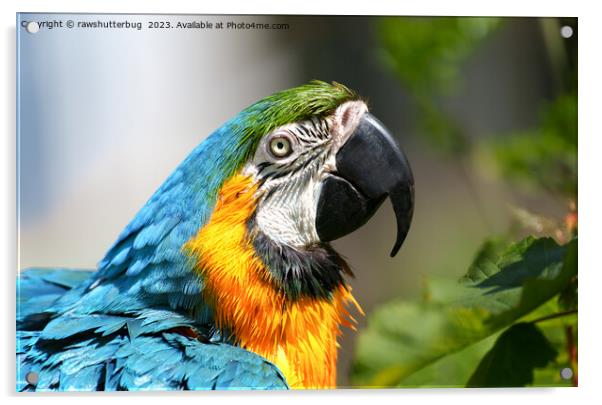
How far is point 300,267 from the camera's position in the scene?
4.64 ft

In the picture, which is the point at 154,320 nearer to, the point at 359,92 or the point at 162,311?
the point at 162,311

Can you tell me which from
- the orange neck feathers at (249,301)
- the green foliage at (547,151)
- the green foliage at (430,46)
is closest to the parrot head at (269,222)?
the orange neck feathers at (249,301)

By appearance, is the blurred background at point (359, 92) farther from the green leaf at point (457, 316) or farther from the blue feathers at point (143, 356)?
the blue feathers at point (143, 356)

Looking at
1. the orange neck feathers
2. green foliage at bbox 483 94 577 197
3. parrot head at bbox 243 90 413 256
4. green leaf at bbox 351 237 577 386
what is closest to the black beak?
parrot head at bbox 243 90 413 256

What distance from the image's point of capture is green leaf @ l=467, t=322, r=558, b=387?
1.53 metres

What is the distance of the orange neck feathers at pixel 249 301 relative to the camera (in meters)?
1.37

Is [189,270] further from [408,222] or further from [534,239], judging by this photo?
[534,239]

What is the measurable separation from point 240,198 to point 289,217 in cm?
11

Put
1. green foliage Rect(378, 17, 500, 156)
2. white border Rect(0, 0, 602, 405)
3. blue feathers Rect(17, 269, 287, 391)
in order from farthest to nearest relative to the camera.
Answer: green foliage Rect(378, 17, 500, 156) → white border Rect(0, 0, 602, 405) → blue feathers Rect(17, 269, 287, 391)

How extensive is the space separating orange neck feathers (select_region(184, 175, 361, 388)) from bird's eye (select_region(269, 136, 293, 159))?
77mm

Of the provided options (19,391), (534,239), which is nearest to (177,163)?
(19,391)

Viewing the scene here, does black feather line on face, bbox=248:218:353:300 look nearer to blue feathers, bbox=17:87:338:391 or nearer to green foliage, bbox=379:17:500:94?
blue feathers, bbox=17:87:338:391
